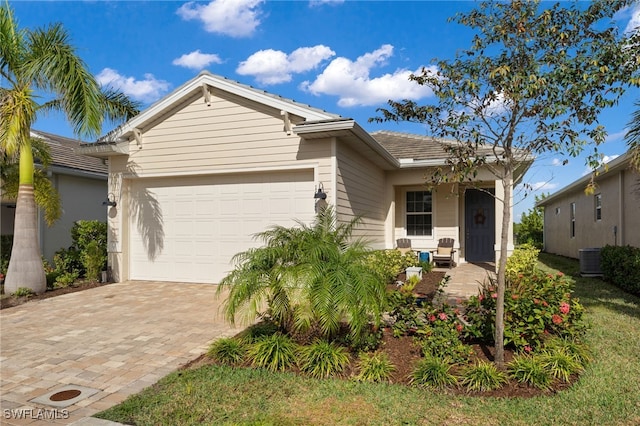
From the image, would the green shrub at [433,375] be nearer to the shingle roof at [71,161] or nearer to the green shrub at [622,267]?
the green shrub at [622,267]

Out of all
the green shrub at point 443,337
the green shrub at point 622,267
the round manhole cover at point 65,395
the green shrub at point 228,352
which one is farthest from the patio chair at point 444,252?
the round manhole cover at point 65,395

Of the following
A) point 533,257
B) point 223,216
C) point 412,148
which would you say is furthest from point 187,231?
point 533,257

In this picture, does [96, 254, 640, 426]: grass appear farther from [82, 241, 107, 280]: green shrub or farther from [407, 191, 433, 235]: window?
[407, 191, 433, 235]: window

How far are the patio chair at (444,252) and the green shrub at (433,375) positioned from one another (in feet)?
26.4

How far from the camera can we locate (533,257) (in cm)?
889

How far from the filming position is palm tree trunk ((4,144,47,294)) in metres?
8.13

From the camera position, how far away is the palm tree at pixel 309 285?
3.94m

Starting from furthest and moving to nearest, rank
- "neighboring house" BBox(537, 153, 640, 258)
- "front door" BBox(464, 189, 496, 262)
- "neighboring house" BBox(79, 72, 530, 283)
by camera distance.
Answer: "front door" BBox(464, 189, 496, 262) → "neighboring house" BBox(537, 153, 640, 258) → "neighboring house" BBox(79, 72, 530, 283)

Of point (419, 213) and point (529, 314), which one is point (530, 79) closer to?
point (529, 314)

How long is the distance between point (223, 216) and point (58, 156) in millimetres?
7353

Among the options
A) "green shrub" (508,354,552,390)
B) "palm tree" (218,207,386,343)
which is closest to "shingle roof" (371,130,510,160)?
"palm tree" (218,207,386,343)

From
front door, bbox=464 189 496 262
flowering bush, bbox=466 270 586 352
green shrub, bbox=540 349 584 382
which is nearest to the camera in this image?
green shrub, bbox=540 349 584 382

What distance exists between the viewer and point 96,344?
5.12 metres

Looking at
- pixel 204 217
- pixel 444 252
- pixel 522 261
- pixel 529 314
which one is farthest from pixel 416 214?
pixel 529 314
